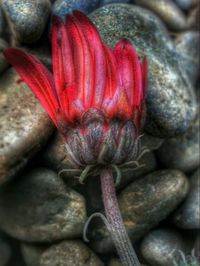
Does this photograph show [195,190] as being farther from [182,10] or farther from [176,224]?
[182,10]

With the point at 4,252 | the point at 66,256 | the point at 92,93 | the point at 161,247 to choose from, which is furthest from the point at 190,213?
the point at 92,93

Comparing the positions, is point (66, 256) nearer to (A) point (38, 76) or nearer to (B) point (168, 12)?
(A) point (38, 76)

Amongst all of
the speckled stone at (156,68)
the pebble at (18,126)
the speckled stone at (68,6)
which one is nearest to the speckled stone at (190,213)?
the speckled stone at (156,68)

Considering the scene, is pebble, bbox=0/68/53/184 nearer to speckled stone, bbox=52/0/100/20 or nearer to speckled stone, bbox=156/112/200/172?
speckled stone, bbox=52/0/100/20

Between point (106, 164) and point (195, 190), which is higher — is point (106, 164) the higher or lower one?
the higher one

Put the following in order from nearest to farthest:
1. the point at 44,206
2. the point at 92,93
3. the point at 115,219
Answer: the point at 92,93
the point at 115,219
the point at 44,206

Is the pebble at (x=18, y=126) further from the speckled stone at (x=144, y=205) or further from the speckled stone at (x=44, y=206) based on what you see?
the speckled stone at (x=144, y=205)

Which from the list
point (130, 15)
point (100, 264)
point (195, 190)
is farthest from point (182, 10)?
point (100, 264)
